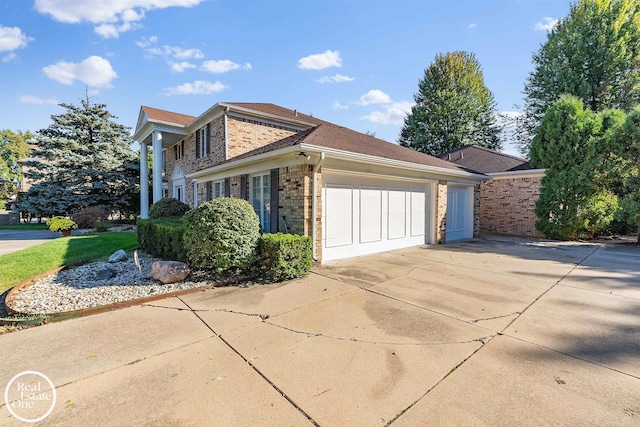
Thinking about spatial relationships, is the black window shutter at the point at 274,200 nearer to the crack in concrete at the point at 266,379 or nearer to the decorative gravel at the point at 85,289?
the decorative gravel at the point at 85,289

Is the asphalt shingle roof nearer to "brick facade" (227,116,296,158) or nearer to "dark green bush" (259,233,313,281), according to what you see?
"brick facade" (227,116,296,158)

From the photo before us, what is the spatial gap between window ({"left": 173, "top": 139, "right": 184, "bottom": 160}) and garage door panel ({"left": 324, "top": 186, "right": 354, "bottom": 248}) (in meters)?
13.7

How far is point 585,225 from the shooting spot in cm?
1162

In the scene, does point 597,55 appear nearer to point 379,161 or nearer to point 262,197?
point 379,161

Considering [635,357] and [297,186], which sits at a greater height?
[297,186]

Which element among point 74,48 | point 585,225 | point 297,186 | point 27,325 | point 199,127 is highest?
point 74,48

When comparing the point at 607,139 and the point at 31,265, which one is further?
the point at 607,139

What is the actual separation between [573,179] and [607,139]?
1721mm

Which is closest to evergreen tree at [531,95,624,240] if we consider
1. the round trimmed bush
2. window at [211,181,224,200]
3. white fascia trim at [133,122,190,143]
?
the round trimmed bush

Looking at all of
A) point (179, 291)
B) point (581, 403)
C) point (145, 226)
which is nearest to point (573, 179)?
point (581, 403)

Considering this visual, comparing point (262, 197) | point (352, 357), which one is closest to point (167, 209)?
point (262, 197)

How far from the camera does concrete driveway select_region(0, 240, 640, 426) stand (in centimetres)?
224

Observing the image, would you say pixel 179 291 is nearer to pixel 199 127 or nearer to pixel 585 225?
pixel 199 127

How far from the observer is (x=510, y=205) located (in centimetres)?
1423
